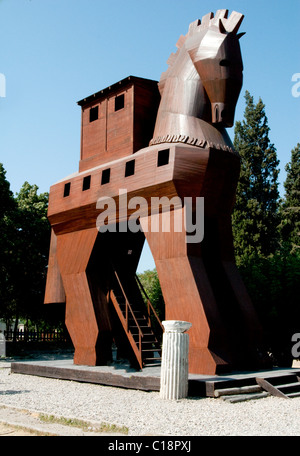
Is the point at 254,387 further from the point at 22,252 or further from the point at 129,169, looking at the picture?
the point at 22,252

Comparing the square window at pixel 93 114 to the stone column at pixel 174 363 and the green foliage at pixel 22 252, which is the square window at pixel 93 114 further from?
the green foliage at pixel 22 252

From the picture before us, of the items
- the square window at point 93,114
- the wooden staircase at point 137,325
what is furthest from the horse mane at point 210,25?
the wooden staircase at point 137,325

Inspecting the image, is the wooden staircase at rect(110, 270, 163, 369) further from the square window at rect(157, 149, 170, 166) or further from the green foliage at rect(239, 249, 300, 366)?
the green foliage at rect(239, 249, 300, 366)

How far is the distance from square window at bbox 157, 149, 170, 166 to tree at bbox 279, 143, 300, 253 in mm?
20004

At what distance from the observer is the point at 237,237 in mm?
28250

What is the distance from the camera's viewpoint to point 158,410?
8.70m

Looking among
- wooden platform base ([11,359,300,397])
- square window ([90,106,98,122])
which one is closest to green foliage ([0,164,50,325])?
square window ([90,106,98,122])

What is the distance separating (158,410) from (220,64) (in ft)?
28.8

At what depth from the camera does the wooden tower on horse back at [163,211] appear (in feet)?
39.3

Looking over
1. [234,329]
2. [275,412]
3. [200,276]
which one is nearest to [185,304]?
[200,276]

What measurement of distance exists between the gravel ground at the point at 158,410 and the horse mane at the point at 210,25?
866 centimetres

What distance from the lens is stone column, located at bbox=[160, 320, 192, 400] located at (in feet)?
32.3

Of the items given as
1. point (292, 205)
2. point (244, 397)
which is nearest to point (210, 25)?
point (244, 397)
